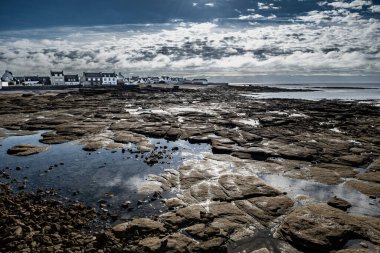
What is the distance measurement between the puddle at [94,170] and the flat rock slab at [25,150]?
65 cm

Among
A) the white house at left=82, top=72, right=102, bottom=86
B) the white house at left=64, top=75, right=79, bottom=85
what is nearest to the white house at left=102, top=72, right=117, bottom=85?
the white house at left=82, top=72, right=102, bottom=86

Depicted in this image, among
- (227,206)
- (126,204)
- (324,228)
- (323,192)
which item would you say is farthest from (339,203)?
(126,204)

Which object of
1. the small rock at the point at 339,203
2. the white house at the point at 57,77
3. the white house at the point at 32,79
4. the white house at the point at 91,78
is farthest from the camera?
the white house at the point at 91,78

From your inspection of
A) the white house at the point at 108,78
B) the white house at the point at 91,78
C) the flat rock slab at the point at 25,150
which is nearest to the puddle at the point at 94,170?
the flat rock slab at the point at 25,150

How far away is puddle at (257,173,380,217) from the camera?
53.5 feet

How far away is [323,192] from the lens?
18.6m

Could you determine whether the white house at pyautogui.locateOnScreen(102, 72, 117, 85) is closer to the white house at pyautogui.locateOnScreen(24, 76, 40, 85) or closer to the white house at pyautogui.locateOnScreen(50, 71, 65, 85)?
the white house at pyautogui.locateOnScreen(50, 71, 65, 85)

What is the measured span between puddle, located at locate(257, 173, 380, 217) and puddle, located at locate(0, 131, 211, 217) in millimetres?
7619

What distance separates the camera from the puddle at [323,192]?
1631cm

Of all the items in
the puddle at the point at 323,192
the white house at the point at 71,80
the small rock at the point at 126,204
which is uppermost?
the white house at the point at 71,80

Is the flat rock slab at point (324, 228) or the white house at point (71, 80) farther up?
the white house at point (71, 80)

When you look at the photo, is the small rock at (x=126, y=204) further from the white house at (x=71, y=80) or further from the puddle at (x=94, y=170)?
the white house at (x=71, y=80)

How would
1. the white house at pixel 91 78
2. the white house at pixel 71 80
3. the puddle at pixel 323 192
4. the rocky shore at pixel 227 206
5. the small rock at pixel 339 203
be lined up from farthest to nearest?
1. the white house at pixel 91 78
2. the white house at pixel 71 80
3. the puddle at pixel 323 192
4. the small rock at pixel 339 203
5. the rocky shore at pixel 227 206

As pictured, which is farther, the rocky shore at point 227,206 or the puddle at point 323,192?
the puddle at point 323,192
